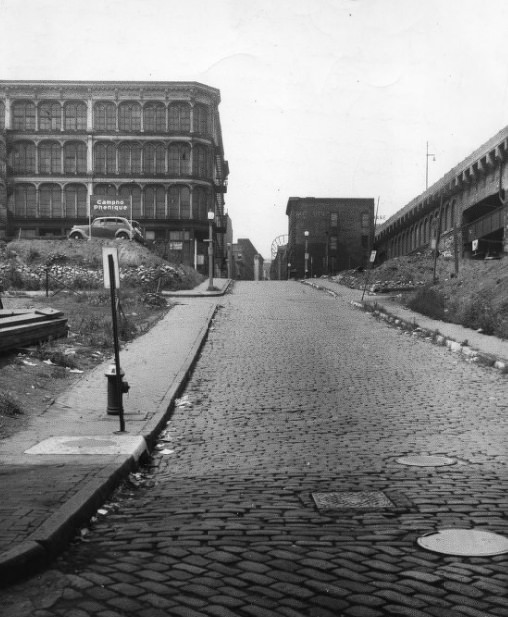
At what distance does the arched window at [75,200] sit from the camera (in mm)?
69938

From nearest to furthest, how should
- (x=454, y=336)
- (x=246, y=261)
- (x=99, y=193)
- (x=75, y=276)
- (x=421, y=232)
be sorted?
(x=454, y=336) → (x=75, y=276) → (x=421, y=232) → (x=99, y=193) → (x=246, y=261)

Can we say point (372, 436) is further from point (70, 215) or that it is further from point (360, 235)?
point (360, 235)

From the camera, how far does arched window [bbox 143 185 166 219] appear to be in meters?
70.2

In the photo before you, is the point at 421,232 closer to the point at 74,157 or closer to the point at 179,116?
the point at 179,116

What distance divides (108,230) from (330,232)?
5203cm

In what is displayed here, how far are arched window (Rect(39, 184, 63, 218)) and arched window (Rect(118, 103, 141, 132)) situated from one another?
28.6 feet

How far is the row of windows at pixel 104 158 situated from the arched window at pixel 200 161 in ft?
1.34

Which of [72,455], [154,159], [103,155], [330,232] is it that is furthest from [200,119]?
[72,455]

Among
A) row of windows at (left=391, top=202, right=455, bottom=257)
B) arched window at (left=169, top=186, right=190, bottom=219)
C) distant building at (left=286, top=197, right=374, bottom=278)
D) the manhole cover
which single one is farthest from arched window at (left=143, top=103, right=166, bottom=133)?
the manhole cover

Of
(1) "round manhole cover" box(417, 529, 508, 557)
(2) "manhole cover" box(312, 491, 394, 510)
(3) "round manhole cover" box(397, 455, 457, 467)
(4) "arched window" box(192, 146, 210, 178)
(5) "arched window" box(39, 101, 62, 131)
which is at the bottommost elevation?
(3) "round manhole cover" box(397, 455, 457, 467)

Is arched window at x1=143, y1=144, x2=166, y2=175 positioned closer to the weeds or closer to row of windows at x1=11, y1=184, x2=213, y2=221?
row of windows at x1=11, y1=184, x2=213, y2=221

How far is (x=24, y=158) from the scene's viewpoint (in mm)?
69812

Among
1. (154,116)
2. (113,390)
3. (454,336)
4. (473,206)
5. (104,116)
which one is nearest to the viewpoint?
(113,390)

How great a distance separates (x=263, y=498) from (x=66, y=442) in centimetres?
290
